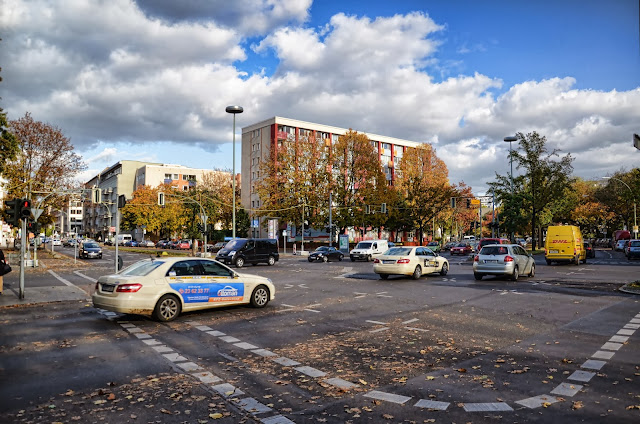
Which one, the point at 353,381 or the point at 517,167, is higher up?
the point at 517,167

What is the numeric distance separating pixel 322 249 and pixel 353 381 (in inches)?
1384

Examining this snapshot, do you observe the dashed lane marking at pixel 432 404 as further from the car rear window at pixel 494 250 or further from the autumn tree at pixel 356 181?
the autumn tree at pixel 356 181

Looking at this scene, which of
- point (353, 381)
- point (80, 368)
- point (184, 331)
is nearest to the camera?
point (353, 381)

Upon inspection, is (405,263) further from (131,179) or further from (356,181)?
(131,179)

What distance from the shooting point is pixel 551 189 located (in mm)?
A: 48188

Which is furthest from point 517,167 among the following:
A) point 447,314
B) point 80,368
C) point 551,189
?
point 80,368

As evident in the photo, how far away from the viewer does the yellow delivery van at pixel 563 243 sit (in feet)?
101

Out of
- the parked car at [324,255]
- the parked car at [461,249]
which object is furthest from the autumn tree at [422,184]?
the parked car at [324,255]

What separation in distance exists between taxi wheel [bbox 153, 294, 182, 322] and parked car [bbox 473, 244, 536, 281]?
1431 cm

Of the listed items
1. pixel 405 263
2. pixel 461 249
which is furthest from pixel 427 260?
pixel 461 249

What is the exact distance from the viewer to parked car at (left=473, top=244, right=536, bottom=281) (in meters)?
20.8

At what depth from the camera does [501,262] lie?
Result: 20.9 m

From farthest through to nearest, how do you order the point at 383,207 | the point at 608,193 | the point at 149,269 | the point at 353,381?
the point at 608,193 < the point at 383,207 < the point at 149,269 < the point at 353,381

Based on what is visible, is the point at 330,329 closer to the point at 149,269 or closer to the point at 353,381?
the point at 353,381
